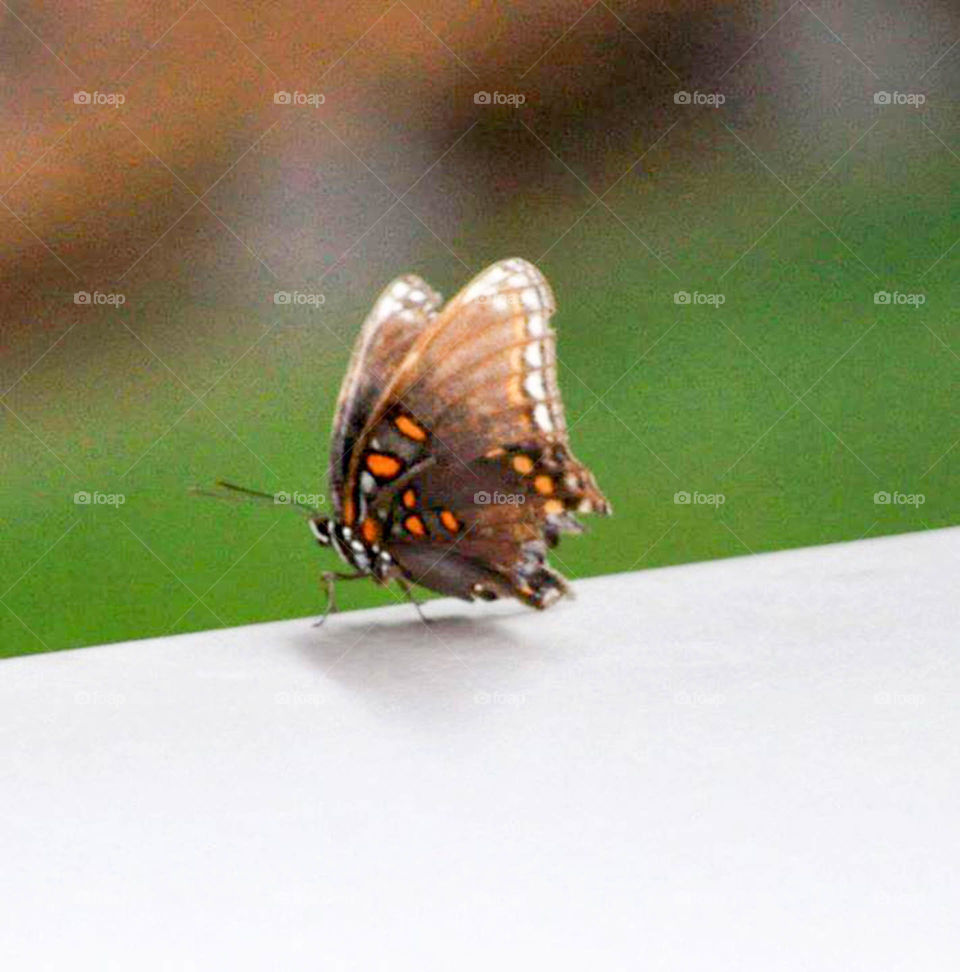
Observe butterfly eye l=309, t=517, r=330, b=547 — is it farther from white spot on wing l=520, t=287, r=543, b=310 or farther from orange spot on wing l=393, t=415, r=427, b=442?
white spot on wing l=520, t=287, r=543, b=310

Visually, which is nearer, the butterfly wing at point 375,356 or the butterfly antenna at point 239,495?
the butterfly wing at point 375,356

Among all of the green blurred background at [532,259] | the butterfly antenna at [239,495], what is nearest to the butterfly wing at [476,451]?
the butterfly antenna at [239,495]

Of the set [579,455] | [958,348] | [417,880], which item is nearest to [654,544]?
[579,455]

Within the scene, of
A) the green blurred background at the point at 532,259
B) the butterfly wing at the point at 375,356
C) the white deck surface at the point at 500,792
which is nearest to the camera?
the white deck surface at the point at 500,792

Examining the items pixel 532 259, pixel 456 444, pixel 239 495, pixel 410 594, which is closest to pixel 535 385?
pixel 456 444

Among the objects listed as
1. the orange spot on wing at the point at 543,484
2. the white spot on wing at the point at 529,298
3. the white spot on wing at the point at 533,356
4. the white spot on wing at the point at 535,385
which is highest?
the white spot on wing at the point at 529,298

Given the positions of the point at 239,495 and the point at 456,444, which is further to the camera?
the point at 239,495

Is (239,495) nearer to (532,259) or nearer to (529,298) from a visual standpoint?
(529,298)

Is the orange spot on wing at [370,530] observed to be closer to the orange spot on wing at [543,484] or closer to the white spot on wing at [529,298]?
the orange spot on wing at [543,484]
